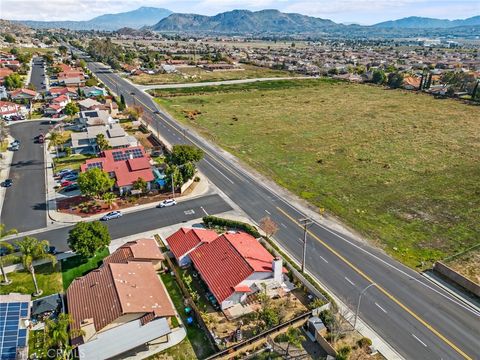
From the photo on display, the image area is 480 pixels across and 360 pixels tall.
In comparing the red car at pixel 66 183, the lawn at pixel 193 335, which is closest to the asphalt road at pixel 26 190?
the red car at pixel 66 183

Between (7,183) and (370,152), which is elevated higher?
(7,183)

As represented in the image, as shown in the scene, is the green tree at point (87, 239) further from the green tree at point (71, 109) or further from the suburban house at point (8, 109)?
the suburban house at point (8, 109)

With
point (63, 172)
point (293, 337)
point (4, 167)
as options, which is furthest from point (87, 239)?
point (4, 167)

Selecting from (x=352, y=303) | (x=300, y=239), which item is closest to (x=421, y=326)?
(x=352, y=303)

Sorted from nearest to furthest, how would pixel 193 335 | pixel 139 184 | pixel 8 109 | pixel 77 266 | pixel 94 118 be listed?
pixel 193 335
pixel 77 266
pixel 139 184
pixel 94 118
pixel 8 109

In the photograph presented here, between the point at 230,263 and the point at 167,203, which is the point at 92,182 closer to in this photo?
the point at 167,203

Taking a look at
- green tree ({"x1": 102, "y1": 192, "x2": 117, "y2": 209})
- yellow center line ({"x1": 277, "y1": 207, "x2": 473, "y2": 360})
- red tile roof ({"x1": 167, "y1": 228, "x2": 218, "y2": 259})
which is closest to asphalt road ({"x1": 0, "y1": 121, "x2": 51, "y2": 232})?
green tree ({"x1": 102, "y1": 192, "x2": 117, "y2": 209})

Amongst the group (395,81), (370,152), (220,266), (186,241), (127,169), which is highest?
(395,81)
